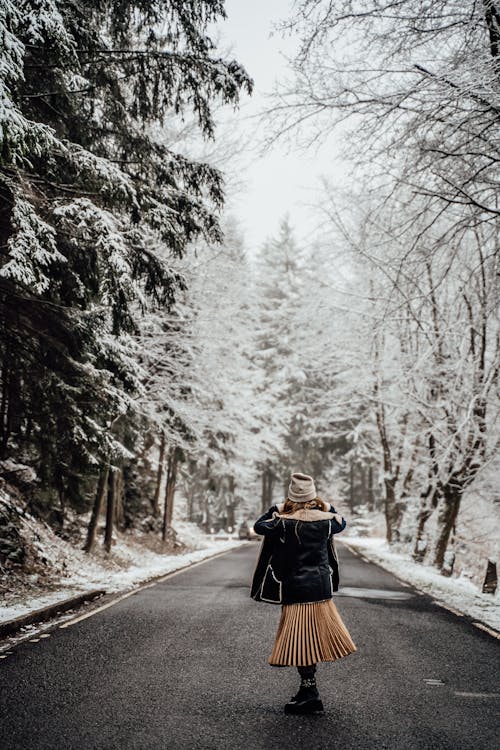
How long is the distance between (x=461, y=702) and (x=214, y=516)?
168ft

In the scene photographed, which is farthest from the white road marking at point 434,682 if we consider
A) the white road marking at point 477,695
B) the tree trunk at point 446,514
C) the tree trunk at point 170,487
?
the tree trunk at point 170,487

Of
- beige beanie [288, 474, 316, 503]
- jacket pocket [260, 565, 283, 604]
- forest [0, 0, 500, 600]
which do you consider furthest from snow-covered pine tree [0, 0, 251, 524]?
jacket pocket [260, 565, 283, 604]

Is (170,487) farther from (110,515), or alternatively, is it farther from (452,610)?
(452,610)

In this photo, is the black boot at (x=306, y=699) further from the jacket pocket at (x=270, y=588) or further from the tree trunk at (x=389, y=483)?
the tree trunk at (x=389, y=483)

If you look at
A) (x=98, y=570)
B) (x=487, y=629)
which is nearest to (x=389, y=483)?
(x=98, y=570)

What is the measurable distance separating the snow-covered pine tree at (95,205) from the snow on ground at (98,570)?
1708mm

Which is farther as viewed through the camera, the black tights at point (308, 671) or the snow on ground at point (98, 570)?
the snow on ground at point (98, 570)

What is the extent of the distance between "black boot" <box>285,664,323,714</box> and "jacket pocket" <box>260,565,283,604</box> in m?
0.54

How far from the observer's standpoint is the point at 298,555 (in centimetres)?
457

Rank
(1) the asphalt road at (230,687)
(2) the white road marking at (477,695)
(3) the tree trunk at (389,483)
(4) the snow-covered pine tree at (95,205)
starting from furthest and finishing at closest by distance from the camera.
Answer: (3) the tree trunk at (389,483), (4) the snow-covered pine tree at (95,205), (2) the white road marking at (477,695), (1) the asphalt road at (230,687)

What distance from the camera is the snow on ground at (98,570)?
787 cm

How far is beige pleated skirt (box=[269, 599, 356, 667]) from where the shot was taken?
434 centimetres

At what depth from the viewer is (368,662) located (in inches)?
228

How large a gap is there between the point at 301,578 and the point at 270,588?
0.94ft
